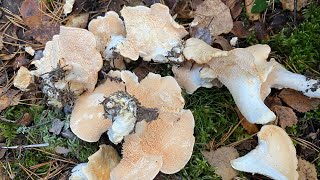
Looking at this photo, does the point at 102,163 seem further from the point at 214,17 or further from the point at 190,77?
the point at 214,17

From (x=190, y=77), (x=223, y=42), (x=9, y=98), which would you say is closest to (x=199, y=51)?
(x=190, y=77)

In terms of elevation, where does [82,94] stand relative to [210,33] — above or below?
below

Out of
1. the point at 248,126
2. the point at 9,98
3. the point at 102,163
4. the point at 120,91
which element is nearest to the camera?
the point at 120,91

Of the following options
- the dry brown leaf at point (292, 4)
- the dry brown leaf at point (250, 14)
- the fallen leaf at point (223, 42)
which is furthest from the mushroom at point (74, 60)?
the dry brown leaf at point (292, 4)

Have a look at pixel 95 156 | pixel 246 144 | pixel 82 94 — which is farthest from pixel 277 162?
pixel 82 94

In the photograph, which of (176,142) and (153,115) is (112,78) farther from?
(176,142)

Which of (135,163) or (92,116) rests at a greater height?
(92,116)

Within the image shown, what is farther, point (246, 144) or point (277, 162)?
point (246, 144)
